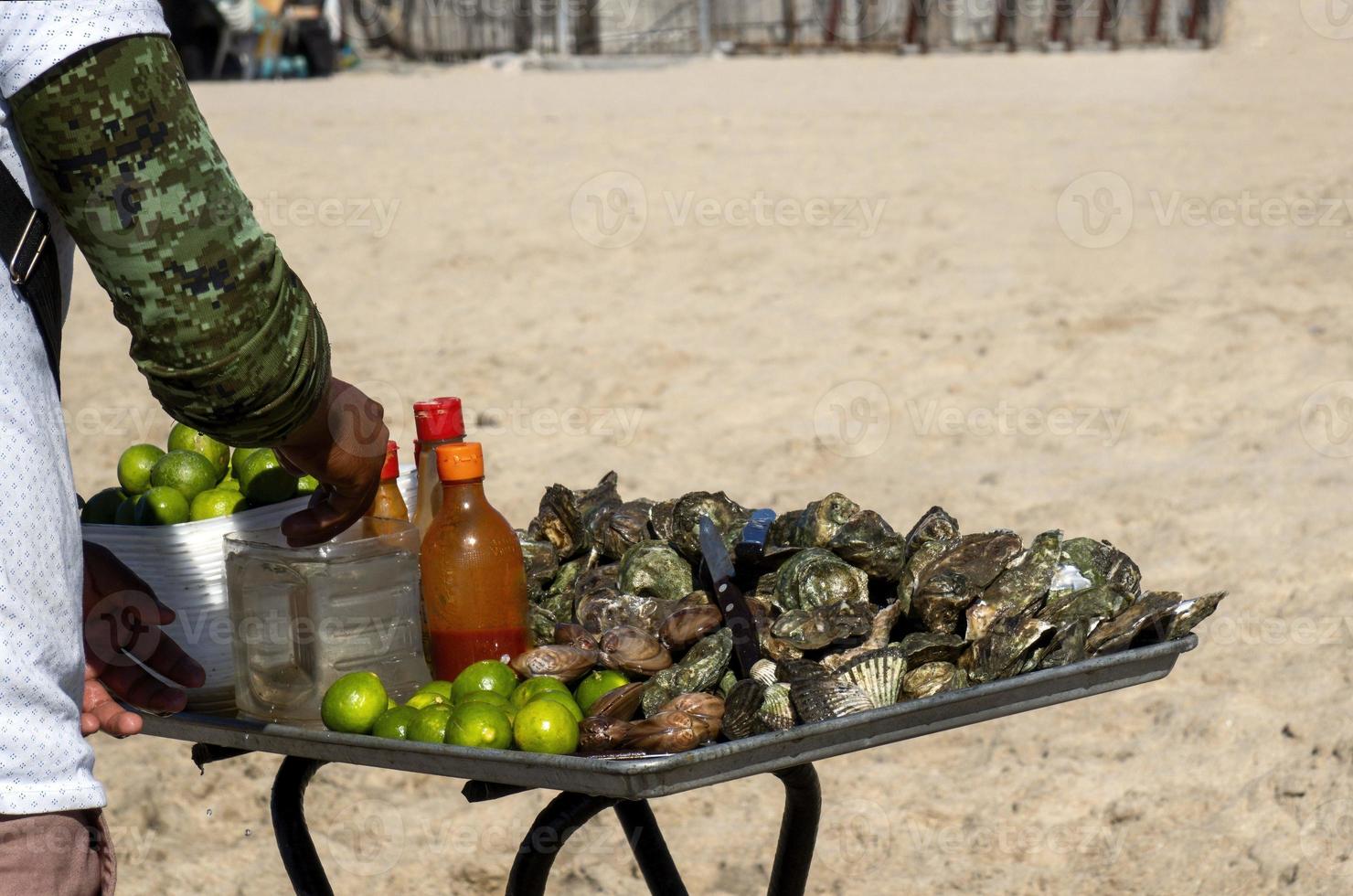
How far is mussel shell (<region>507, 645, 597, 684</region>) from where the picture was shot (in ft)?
6.76

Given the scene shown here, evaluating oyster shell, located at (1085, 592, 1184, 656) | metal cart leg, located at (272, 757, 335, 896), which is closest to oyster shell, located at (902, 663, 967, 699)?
oyster shell, located at (1085, 592, 1184, 656)

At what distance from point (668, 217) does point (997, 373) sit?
10.9 feet

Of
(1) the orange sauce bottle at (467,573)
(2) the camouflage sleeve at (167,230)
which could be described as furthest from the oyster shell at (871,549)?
(2) the camouflage sleeve at (167,230)

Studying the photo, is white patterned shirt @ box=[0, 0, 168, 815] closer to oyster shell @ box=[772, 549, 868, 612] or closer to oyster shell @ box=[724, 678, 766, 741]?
oyster shell @ box=[724, 678, 766, 741]

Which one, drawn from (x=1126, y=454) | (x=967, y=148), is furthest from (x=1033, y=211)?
(x=1126, y=454)

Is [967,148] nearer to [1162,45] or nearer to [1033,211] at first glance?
[1033,211]

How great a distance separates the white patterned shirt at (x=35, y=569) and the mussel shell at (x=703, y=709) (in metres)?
0.72

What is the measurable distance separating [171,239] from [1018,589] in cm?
134

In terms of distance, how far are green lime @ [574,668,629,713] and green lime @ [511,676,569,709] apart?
26mm

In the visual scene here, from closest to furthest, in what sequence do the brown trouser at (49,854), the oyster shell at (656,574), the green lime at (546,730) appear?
the brown trouser at (49,854) < the green lime at (546,730) < the oyster shell at (656,574)

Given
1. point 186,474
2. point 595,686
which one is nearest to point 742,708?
point 595,686

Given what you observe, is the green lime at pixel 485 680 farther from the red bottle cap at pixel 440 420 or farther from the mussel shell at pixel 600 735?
the red bottle cap at pixel 440 420

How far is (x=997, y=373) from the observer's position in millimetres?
7586

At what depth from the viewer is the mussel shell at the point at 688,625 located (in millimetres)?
2137
